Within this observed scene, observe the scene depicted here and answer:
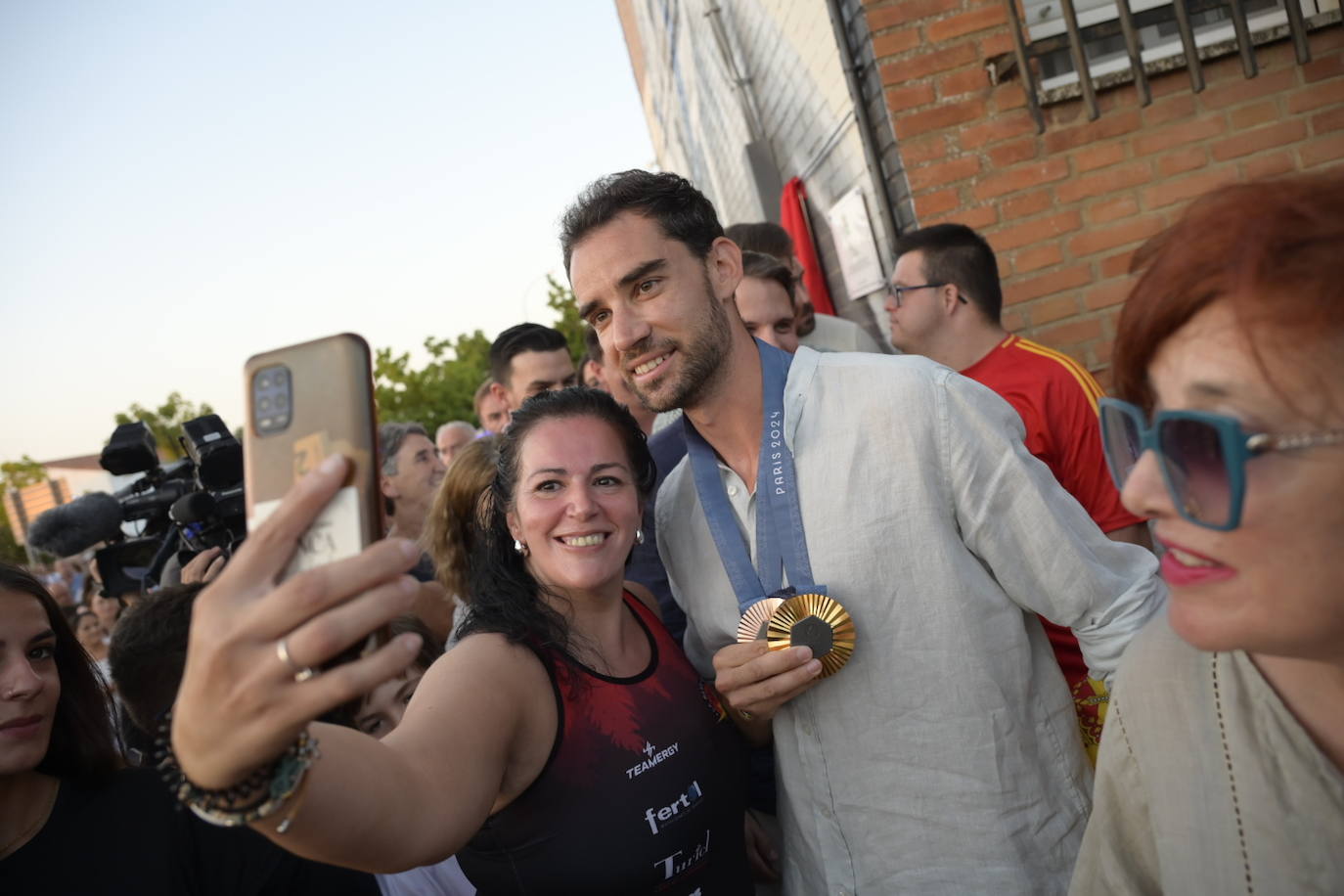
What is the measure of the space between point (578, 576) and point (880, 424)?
2.67 ft

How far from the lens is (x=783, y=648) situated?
1.93 metres

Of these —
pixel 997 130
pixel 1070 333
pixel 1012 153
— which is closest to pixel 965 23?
pixel 997 130

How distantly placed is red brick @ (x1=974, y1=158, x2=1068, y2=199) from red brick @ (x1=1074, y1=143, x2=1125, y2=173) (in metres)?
0.07

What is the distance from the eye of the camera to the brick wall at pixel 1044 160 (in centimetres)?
Answer: 419

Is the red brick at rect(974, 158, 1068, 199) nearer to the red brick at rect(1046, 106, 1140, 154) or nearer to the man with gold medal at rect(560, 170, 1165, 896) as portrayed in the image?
the red brick at rect(1046, 106, 1140, 154)

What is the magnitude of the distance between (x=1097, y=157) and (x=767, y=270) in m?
1.67

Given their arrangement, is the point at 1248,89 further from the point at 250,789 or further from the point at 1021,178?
the point at 250,789

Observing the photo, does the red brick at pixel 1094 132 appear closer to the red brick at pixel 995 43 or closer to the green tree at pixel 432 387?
the red brick at pixel 995 43

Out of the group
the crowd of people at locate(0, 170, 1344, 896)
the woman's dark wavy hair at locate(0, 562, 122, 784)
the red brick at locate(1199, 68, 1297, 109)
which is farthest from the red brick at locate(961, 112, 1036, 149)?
the woman's dark wavy hair at locate(0, 562, 122, 784)

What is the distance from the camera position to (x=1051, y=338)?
14.2 ft

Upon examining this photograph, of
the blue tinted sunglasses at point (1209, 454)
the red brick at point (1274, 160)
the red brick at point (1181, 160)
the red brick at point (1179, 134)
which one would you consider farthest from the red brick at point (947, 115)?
the blue tinted sunglasses at point (1209, 454)

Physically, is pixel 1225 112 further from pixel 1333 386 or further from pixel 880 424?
Answer: pixel 1333 386

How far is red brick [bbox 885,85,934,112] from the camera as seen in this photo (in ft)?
14.1

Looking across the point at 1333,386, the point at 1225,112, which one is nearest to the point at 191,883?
the point at 1333,386
